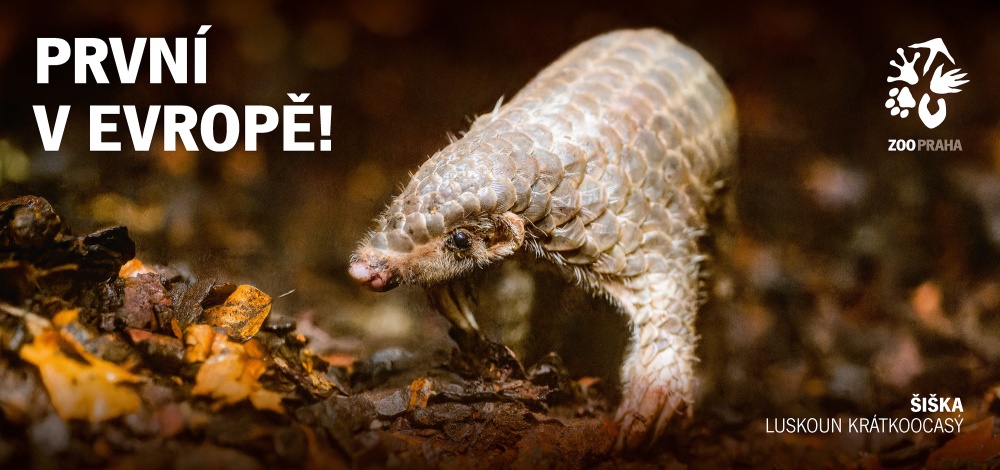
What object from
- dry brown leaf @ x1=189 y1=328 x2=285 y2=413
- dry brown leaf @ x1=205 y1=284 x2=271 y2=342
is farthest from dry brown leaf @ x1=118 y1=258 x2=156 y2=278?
dry brown leaf @ x1=189 y1=328 x2=285 y2=413

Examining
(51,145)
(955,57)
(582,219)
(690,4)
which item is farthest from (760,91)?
(51,145)

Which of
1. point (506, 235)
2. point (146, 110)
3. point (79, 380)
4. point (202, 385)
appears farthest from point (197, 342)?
point (506, 235)

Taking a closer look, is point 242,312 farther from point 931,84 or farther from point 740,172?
point 931,84

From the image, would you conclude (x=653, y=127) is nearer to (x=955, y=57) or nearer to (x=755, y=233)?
(x=755, y=233)

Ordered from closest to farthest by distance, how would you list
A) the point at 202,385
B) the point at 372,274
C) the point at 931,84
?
the point at 372,274
the point at 202,385
the point at 931,84

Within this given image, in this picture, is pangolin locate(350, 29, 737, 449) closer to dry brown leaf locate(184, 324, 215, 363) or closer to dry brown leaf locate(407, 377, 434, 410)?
dry brown leaf locate(407, 377, 434, 410)

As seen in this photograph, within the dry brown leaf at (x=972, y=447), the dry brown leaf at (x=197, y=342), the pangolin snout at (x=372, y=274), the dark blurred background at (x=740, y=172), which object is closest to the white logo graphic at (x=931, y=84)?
the dark blurred background at (x=740, y=172)

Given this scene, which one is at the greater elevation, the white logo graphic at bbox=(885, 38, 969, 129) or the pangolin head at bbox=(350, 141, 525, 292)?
the white logo graphic at bbox=(885, 38, 969, 129)
